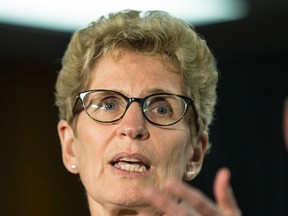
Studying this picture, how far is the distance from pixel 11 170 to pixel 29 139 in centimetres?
25

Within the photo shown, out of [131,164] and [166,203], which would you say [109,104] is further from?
[166,203]

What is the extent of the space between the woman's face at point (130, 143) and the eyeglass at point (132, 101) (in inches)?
0.6

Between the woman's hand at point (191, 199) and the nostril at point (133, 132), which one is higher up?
the nostril at point (133, 132)

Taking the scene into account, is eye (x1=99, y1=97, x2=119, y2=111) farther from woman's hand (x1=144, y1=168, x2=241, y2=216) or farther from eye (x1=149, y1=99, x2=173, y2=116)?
woman's hand (x1=144, y1=168, x2=241, y2=216)

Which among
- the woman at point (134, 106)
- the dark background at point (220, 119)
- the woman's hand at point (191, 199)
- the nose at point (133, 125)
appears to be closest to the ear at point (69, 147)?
the woman at point (134, 106)

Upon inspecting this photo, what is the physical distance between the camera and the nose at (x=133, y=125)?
6.17ft

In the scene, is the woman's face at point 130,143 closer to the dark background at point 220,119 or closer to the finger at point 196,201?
the finger at point 196,201

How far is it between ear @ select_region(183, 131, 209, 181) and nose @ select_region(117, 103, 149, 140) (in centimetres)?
24

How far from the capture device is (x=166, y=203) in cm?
133

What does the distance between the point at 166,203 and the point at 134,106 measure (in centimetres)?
63

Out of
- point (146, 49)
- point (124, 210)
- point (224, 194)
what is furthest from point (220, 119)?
point (224, 194)

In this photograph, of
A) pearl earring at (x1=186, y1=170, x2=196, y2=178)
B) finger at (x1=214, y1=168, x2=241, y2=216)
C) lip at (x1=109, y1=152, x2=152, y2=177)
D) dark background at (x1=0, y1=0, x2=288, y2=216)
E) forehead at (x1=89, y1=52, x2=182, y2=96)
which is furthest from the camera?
dark background at (x1=0, y1=0, x2=288, y2=216)

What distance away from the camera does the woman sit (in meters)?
1.90

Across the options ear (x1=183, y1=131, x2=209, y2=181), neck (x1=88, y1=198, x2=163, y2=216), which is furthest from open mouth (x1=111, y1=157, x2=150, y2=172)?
ear (x1=183, y1=131, x2=209, y2=181)
